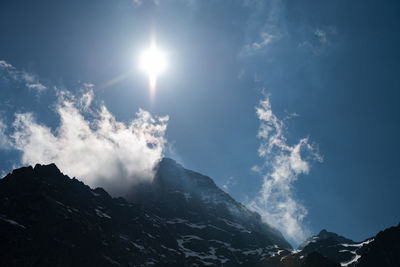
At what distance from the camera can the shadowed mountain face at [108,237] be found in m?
88.5

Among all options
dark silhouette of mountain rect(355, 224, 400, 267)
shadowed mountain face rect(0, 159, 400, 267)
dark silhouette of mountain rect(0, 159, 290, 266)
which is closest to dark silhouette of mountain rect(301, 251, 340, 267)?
shadowed mountain face rect(0, 159, 400, 267)

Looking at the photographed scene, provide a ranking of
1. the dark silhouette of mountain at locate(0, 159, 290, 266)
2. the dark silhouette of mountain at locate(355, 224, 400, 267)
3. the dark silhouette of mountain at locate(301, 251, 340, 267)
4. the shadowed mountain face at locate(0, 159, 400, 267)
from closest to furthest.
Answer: the dark silhouette of mountain at locate(0, 159, 290, 266), the shadowed mountain face at locate(0, 159, 400, 267), the dark silhouette of mountain at locate(301, 251, 340, 267), the dark silhouette of mountain at locate(355, 224, 400, 267)

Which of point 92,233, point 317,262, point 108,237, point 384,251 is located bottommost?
point 92,233

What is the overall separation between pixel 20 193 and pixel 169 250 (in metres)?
78.7

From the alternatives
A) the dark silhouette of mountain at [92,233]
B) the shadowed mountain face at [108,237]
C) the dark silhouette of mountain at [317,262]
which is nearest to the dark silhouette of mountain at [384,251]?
the shadowed mountain face at [108,237]

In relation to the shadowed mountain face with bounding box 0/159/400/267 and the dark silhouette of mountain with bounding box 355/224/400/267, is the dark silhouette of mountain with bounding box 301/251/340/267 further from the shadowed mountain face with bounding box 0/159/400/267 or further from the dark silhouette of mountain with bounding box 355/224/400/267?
the dark silhouette of mountain with bounding box 355/224/400/267

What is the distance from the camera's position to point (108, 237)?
115m

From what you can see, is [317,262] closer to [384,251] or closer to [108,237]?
[384,251]

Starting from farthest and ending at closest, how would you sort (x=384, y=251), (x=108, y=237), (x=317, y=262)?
(x=384, y=251) → (x=108, y=237) → (x=317, y=262)

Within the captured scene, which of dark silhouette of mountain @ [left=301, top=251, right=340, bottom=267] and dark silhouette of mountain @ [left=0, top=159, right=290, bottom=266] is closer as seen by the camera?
dark silhouette of mountain @ [left=0, top=159, right=290, bottom=266]

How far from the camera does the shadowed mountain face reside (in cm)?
8850

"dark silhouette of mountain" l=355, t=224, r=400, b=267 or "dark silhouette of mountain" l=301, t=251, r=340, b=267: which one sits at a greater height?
"dark silhouette of mountain" l=355, t=224, r=400, b=267

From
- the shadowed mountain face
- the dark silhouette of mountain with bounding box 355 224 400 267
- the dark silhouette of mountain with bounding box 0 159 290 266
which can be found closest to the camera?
the dark silhouette of mountain with bounding box 0 159 290 266

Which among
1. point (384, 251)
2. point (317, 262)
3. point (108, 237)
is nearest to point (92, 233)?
point (108, 237)
